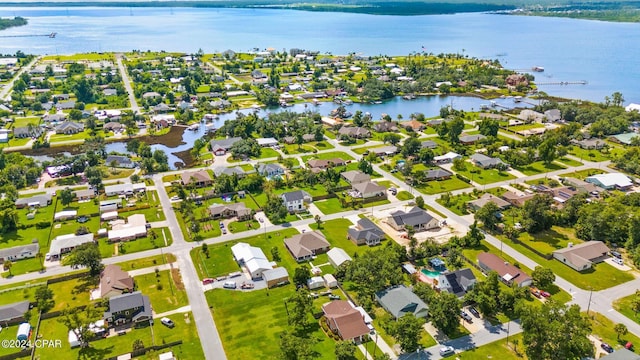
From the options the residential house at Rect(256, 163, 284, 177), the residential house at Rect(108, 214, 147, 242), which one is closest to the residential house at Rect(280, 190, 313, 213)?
the residential house at Rect(256, 163, 284, 177)

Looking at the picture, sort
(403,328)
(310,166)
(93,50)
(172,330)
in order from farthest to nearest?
(93,50) → (310,166) → (172,330) → (403,328)

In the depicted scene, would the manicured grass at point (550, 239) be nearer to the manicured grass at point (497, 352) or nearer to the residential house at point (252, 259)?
the manicured grass at point (497, 352)

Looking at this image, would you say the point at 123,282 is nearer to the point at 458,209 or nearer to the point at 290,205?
the point at 290,205

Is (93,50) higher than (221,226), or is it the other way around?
(93,50)

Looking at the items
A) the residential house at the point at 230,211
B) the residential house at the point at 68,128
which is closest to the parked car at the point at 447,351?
the residential house at the point at 230,211

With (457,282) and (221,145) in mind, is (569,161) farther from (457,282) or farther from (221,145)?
(221,145)

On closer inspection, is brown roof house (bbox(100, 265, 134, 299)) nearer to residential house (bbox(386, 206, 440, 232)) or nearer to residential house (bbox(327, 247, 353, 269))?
residential house (bbox(327, 247, 353, 269))

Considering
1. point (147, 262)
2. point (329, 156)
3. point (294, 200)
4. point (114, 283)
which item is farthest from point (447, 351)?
point (329, 156)

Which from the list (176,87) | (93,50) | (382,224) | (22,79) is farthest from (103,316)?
(93,50)
